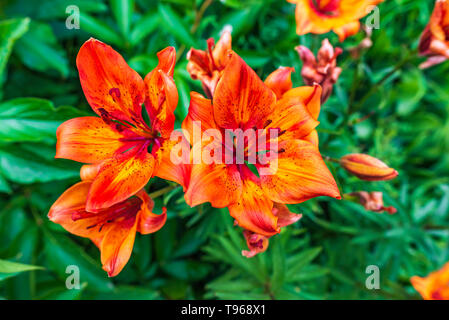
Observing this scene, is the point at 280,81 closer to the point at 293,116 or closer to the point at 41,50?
the point at 293,116

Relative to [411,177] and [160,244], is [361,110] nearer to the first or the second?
[411,177]

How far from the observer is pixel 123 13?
0.97 meters

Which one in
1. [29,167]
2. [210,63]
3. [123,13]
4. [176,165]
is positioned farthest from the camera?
[123,13]

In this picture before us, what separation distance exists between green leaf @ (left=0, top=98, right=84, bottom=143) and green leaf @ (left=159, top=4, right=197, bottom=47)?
0.28 meters

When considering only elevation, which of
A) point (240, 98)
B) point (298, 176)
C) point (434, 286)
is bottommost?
point (434, 286)

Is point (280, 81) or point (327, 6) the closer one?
point (280, 81)

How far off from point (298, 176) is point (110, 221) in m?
0.33

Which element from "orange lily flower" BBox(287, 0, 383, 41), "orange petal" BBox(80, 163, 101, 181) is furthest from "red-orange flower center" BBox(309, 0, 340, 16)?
"orange petal" BBox(80, 163, 101, 181)

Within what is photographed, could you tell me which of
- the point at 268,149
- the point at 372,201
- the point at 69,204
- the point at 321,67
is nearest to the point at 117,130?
the point at 69,204

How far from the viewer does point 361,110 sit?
1265mm

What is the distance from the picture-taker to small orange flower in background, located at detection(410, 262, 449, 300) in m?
0.75

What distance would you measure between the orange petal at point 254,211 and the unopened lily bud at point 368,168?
0.22 m

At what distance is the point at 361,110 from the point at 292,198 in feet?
2.55
